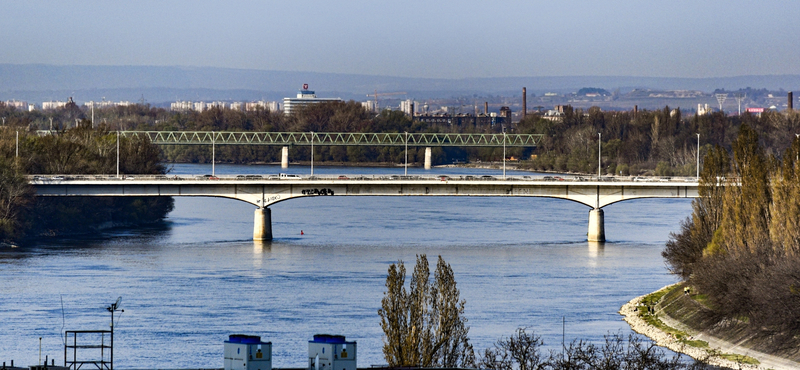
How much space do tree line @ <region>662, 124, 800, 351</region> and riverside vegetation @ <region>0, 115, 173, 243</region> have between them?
46.2m

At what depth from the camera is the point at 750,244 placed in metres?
50.6

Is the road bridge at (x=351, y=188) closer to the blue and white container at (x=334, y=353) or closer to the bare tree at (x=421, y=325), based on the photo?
the bare tree at (x=421, y=325)

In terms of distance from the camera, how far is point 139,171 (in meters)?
107

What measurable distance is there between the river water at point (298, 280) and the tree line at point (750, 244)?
4374 millimetres

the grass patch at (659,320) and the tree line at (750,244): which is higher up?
the tree line at (750,244)

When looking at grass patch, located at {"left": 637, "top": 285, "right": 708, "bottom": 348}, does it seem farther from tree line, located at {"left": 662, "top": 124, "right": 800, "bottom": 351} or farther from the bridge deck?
the bridge deck

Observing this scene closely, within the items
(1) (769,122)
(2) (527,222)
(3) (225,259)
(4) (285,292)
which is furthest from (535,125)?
(4) (285,292)

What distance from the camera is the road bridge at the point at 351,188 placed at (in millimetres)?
83938

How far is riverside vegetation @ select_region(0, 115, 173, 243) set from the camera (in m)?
82.0

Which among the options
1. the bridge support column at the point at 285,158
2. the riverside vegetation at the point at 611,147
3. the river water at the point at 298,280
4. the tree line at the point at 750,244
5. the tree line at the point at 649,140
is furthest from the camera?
the bridge support column at the point at 285,158

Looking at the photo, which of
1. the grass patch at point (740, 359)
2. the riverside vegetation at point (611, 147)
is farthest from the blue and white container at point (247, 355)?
the riverside vegetation at point (611, 147)

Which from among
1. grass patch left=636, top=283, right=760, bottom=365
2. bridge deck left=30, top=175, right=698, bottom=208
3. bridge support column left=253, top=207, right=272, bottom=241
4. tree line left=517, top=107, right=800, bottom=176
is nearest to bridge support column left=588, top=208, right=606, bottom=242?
bridge deck left=30, top=175, right=698, bottom=208

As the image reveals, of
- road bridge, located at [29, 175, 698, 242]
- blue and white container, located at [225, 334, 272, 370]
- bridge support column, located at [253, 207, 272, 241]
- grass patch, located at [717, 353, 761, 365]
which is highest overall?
road bridge, located at [29, 175, 698, 242]

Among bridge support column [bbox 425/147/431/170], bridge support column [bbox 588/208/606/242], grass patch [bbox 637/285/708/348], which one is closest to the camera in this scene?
grass patch [bbox 637/285/708/348]
